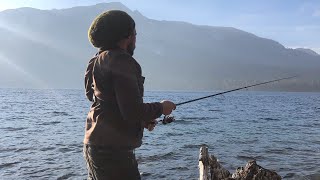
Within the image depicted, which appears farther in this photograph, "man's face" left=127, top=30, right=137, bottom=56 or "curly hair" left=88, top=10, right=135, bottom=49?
"man's face" left=127, top=30, right=137, bottom=56

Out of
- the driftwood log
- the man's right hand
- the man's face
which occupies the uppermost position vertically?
the man's face

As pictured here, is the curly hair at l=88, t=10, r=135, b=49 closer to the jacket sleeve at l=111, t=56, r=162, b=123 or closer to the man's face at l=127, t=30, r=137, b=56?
the man's face at l=127, t=30, r=137, b=56

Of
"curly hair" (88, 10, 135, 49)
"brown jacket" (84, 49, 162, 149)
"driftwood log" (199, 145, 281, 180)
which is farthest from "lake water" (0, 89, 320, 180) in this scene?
"curly hair" (88, 10, 135, 49)

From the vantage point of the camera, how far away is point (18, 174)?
1466cm

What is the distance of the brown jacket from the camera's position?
3773 millimetres

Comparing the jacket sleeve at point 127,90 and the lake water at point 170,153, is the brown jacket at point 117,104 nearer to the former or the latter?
the jacket sleeve at point 127,90

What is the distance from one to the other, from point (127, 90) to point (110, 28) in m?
0.70

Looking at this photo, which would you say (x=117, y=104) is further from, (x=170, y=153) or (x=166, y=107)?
(x=170, y=153)

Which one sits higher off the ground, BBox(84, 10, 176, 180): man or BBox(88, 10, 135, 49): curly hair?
BBox(88, 10, 135, 49): curly hair

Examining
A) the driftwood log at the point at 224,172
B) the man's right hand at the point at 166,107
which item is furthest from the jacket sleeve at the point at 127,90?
the driftwood log at the point at 224,172

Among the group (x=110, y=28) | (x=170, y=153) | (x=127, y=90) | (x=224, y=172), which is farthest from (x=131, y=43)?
(x=170, y=153)

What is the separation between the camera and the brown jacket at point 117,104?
12.4 ft

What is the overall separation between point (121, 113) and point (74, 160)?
14.0 metres

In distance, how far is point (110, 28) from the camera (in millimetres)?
4039
